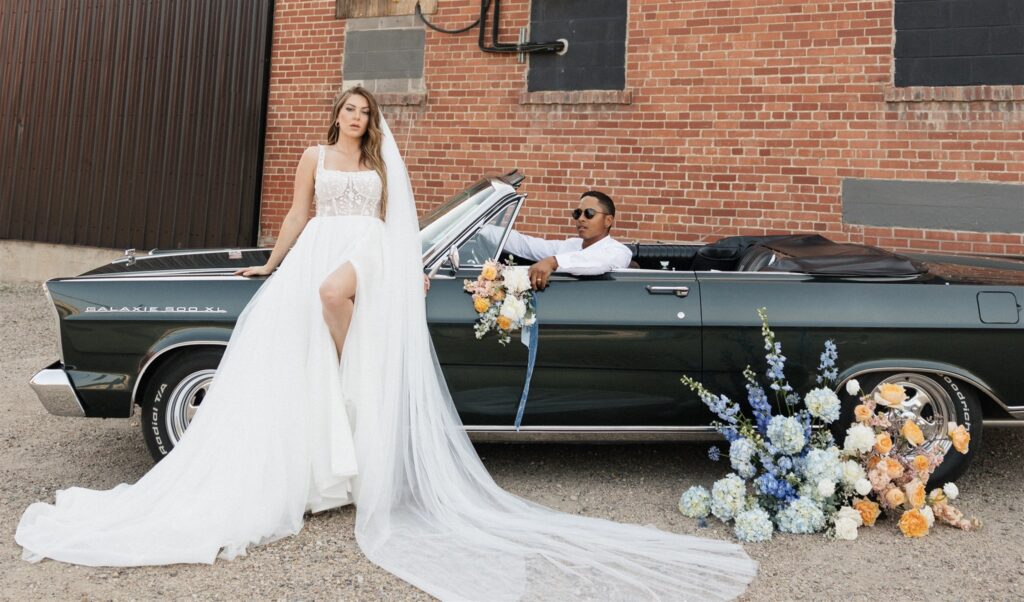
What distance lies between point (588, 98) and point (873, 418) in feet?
15.2

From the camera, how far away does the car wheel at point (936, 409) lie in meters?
3.85

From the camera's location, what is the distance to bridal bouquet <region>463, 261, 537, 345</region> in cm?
375

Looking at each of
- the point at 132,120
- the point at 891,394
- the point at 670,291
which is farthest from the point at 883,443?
the point at 132,120

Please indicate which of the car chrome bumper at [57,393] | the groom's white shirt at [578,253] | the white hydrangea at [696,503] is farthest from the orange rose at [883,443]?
the car chrome bumper at [57,393]

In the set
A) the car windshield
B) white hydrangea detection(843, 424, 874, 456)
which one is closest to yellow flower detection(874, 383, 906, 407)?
white hydrangea detection(843, 424, 874, 456)

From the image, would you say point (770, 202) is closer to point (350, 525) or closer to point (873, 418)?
point (873, 418)

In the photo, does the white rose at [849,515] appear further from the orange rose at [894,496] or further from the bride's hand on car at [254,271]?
the bride's hand on car at [254,271]

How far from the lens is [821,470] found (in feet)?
Result: 11.6

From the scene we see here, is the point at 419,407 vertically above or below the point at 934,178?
below

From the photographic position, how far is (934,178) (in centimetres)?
673

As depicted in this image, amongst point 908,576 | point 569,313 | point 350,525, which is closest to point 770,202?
point 569,313

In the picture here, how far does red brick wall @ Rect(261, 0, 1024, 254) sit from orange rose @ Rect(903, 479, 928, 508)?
3.80 metres

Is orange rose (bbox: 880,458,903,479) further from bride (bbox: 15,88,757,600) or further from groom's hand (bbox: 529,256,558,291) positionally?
groom's hand (bbox: 529,256,558,291)

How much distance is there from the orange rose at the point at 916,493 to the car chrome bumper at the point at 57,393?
3653 millimetres
